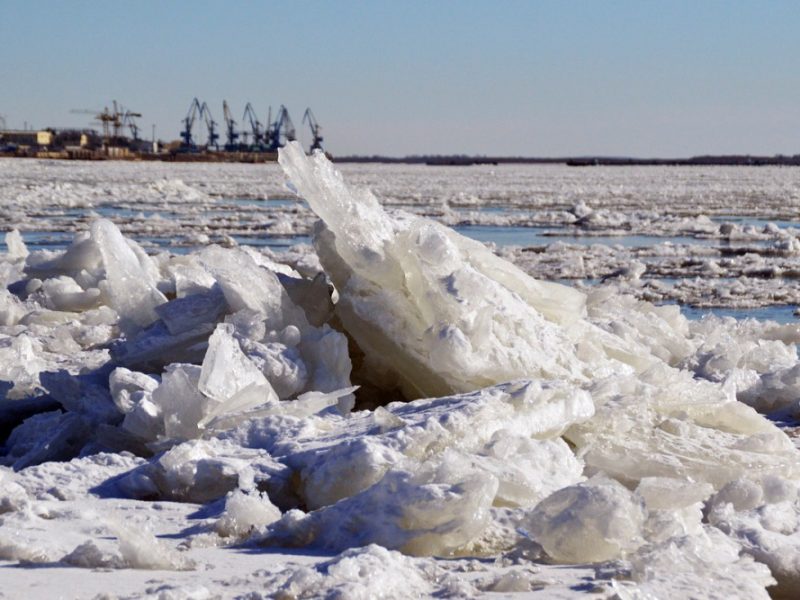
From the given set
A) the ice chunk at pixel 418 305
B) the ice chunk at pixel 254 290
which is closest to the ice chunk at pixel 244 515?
the ice chunk at pixel 418 305

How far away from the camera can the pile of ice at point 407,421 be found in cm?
287

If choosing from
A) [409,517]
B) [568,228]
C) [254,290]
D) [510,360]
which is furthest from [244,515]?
[568,228]

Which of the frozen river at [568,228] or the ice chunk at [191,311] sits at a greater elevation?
the ice chunk at [191,311]

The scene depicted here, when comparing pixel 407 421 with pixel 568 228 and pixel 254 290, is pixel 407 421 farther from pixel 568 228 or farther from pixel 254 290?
pixel 568 228

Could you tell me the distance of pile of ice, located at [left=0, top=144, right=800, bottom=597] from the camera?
9.40 ft

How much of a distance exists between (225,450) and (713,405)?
186 cm

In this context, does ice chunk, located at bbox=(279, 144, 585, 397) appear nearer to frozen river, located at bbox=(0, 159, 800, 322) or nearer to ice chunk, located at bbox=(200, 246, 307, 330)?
ice chunk, located at bbox=(200, 246, 307, 330)

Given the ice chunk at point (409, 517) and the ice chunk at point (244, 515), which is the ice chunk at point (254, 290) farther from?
the ice chunk at point (409, 517)

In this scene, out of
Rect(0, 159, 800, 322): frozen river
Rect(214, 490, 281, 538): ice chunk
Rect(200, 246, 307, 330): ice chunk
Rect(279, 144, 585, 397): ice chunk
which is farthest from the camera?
→ Rect(0, 159, 800, 322): frozen river

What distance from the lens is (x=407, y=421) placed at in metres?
3.45

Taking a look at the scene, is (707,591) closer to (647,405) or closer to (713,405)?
(647,405)

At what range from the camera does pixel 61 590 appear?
255cm

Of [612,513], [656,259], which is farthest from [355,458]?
[656,259]

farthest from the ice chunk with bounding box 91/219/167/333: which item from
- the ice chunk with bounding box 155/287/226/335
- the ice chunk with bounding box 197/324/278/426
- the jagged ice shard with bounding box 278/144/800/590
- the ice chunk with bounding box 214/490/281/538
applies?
the ice chunk with bounding box 214/490/281/538
